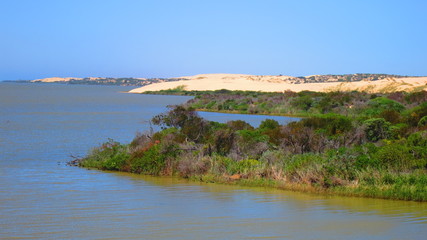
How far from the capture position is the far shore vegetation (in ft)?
47.7

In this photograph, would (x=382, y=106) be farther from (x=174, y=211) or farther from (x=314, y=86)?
(x=314, y=86)

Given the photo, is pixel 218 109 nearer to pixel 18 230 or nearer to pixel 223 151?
pixel 223 151

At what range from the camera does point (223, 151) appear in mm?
18203

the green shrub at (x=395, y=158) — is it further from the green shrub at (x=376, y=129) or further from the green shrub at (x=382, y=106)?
the green shrub at (x=382, y=106)

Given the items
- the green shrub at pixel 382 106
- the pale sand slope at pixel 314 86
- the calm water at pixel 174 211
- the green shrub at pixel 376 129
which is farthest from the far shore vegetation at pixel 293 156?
the pale sand slope at pixel 314 86

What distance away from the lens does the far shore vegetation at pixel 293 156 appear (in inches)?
572

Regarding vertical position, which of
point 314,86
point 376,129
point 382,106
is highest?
point 376,129

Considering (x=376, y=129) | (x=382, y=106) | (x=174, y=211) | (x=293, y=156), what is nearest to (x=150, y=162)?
(x=293, y=156)

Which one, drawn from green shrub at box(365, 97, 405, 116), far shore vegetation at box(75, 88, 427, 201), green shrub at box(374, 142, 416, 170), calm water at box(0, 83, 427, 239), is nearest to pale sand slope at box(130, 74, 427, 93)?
green shrub at box(365, 97, 405, 116)

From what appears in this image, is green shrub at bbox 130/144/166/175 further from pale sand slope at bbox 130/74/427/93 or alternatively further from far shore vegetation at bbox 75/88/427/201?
pale sand slope at bbox 130/74/427/93

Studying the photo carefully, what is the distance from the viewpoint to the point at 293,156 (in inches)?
651

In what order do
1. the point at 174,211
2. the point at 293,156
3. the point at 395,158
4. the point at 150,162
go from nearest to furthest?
1. the point at 174,211
2. the point at 395,158
3. the point at 293,156
4. the point at 150,162

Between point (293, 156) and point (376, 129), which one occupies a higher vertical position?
point (376, 129)

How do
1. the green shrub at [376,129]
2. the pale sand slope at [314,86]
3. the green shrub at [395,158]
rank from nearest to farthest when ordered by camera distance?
the green shrub at [395,158]
the green shrub at [376,129]
the pale sand slope at [314,86]
